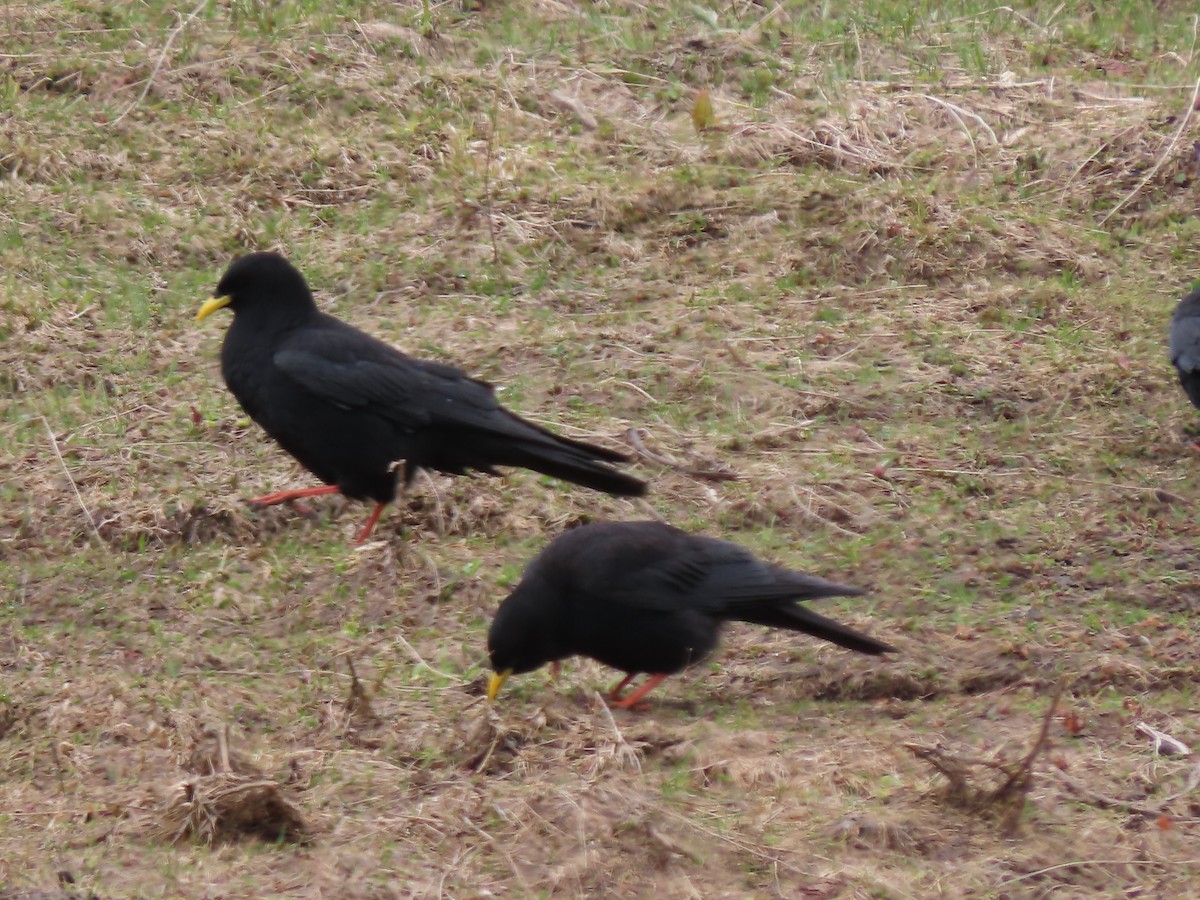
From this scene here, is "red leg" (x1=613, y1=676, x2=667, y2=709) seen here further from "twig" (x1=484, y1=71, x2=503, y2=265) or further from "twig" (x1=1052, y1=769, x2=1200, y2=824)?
"twig" (x1=484, y1=71, x2=503, y2=265)

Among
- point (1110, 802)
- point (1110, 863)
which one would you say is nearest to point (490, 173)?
point (1110, 802)

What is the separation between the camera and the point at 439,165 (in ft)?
28.6

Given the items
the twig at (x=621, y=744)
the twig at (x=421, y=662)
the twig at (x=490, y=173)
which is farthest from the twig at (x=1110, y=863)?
the twig at (x=490, y=173)

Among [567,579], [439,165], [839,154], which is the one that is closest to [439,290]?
[439,165]

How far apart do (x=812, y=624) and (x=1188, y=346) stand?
244 cm

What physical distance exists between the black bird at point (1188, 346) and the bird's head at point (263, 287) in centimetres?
360

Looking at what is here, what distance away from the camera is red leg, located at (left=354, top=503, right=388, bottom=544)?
6.21 meters

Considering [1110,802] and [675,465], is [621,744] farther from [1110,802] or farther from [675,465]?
[675,465]

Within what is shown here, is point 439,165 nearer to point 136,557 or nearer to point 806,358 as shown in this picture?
point 806,358

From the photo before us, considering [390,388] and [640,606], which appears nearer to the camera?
[640,606]

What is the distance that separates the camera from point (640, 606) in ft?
17.0

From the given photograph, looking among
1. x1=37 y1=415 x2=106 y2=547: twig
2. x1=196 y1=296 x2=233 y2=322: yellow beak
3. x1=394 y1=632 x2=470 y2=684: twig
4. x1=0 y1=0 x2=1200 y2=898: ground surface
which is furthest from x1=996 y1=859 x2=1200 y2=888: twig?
x1=196 y1=296 x2=233 y2=322: yellow beak

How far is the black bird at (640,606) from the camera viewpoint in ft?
16.7

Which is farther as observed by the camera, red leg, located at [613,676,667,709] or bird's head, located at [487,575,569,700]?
red leg, located at [613,676,667,709]
